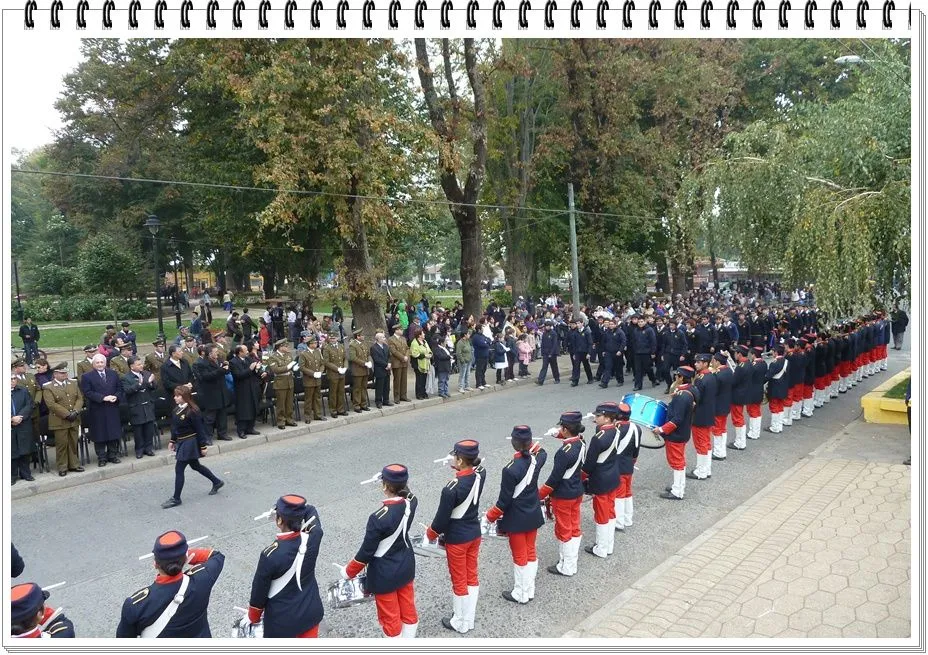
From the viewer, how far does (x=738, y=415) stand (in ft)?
38.1

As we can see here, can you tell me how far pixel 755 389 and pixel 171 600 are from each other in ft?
34.1

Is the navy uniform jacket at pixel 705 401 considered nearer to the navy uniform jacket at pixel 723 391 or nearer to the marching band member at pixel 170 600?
the navy uniform jacket at pixel 723 391

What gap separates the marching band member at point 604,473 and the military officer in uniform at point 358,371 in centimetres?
832

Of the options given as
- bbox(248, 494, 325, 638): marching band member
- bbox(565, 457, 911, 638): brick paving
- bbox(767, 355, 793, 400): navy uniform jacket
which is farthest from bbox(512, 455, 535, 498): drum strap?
bbox(767, 355, 793, 400): navy uniform jacket

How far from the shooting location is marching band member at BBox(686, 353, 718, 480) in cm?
989

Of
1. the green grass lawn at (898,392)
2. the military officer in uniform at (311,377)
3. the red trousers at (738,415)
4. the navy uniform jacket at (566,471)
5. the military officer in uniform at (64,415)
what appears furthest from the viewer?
the military officer in uniform at (311,377)

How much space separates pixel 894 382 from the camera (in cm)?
1515

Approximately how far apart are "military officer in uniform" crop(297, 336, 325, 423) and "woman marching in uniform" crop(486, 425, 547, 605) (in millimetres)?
8394

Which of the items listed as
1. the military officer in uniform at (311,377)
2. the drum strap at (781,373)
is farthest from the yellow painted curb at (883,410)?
the military officer in uniform at (311,377)

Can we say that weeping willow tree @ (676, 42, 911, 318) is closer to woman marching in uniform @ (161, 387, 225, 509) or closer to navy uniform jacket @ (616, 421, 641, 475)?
navy uniform jacket @ (616, 421, 641, 475)

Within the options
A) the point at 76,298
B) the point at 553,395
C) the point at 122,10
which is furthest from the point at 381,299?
the point at 76,298

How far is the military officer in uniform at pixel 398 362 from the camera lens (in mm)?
15969

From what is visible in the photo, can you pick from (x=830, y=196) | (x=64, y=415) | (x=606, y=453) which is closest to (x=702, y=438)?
(x=606, y=453)

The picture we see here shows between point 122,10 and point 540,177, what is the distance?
31.0 metres
